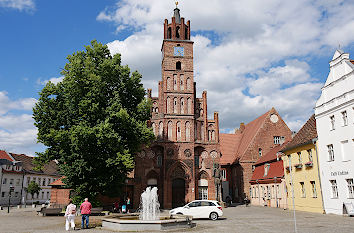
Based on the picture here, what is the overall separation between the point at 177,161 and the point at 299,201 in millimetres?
14510

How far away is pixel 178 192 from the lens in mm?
37031

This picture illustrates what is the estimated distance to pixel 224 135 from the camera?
5216 centimetres

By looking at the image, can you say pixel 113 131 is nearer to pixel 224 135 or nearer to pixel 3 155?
pixel 224 135

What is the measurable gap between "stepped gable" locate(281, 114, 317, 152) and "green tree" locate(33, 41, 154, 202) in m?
14.6

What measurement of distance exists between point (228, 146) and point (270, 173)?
1430 cm

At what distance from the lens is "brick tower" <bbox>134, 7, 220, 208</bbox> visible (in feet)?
121

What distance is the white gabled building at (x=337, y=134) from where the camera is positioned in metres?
23.2

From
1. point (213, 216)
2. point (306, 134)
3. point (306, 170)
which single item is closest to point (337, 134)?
Answer: point (306, 134)

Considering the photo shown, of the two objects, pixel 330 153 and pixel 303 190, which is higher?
pixel 330 153

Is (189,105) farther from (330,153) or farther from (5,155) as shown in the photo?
(5,155)

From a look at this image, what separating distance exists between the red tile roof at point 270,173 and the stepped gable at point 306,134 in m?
3.98

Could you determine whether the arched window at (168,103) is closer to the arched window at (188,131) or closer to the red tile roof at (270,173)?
the arched window at (188,131)

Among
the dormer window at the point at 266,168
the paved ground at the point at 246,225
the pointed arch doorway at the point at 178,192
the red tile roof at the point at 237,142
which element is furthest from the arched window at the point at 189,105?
the paved ground at the point at 246,225

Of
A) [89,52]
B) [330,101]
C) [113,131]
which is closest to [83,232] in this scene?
[113,131]
